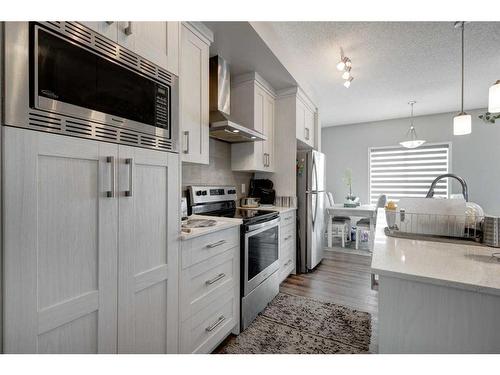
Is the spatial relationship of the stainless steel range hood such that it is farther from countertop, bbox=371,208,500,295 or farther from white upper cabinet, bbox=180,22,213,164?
countertop, bbox=371,208,500,295

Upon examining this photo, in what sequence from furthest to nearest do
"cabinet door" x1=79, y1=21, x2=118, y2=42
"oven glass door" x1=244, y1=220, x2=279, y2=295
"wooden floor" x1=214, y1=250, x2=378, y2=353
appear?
"wooden floor" x1=214, y1=250, x2=378, y2=353
"oven glass door" x1=244, y1=220, x2=279, y2=295
"cabinet door" x1=79, y1=21, x2=118, y2=42

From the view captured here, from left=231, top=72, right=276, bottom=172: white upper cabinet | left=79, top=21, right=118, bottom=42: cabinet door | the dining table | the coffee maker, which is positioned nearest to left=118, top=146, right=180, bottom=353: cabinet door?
left=79, top=21, right=118, bottom=42: cabinet door

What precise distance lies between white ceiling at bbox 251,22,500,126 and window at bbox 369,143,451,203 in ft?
3.48

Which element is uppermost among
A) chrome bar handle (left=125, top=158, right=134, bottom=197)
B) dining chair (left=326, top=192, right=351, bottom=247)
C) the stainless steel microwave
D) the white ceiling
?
the white ceiling

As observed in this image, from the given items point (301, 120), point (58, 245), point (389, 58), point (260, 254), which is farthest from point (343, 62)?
point (58, 245)

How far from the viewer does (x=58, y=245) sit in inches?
32.7

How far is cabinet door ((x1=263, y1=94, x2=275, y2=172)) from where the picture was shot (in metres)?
2.94

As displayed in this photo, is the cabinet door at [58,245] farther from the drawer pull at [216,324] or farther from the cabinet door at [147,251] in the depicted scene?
the drawer pull at [216,324]

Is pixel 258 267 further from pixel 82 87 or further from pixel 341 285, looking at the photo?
pixel 82 87

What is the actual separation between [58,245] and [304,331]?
5.88ft

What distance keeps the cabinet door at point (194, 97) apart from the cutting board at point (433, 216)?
148 centimetres

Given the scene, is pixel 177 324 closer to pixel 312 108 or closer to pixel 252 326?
pixel 252 326
